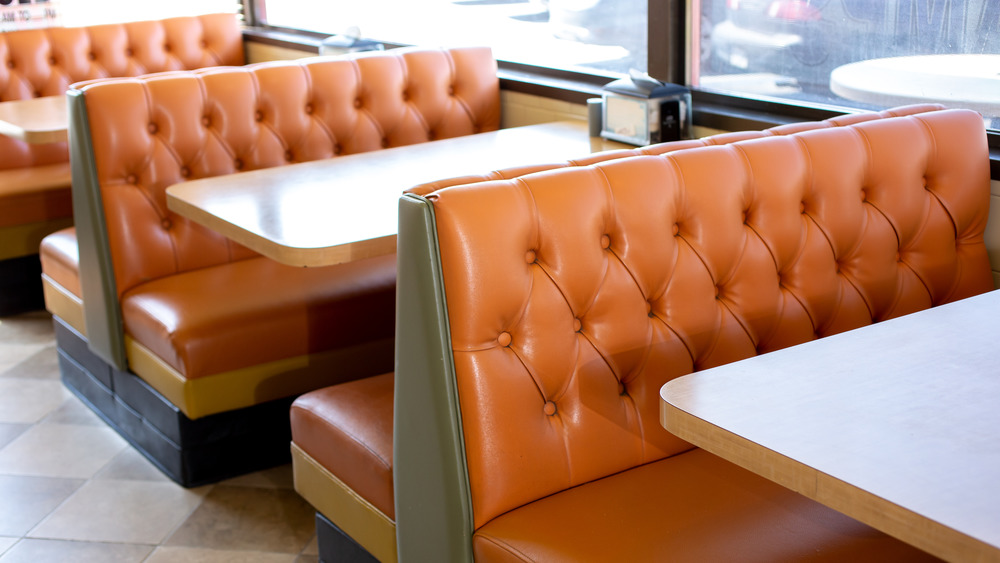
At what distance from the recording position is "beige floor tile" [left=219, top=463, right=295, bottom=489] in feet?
8.86

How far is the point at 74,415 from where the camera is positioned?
3150 mm

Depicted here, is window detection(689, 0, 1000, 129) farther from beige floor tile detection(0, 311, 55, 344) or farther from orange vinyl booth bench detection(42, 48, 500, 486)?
beige floor tile detection(0, 311, 55, 344)

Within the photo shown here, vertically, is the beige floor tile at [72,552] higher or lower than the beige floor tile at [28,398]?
lower

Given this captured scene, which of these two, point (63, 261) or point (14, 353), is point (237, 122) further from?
point (14, 353)

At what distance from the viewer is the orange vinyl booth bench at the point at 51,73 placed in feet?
12.9

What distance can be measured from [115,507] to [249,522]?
15.0 inches

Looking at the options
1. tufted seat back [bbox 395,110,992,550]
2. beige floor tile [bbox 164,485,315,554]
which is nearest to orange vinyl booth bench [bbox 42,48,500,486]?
beige floor tile [bbox 164,485,315,554]

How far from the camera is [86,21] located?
5039 millimetres

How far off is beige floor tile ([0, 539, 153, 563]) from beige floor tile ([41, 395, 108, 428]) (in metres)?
0.68

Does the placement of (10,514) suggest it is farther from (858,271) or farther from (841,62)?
(841,62)

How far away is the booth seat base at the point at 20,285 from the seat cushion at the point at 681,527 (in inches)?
124

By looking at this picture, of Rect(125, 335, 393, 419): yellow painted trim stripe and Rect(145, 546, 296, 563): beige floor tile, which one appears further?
Rect(125, 335, 393, 419): yellow painted trim stripe

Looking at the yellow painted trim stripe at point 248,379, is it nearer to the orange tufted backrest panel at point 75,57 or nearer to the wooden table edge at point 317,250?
the wooden table edge at point 317,250

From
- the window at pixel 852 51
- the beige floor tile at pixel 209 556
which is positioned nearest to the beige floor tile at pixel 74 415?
the beige floor tile at pixel 209 556
